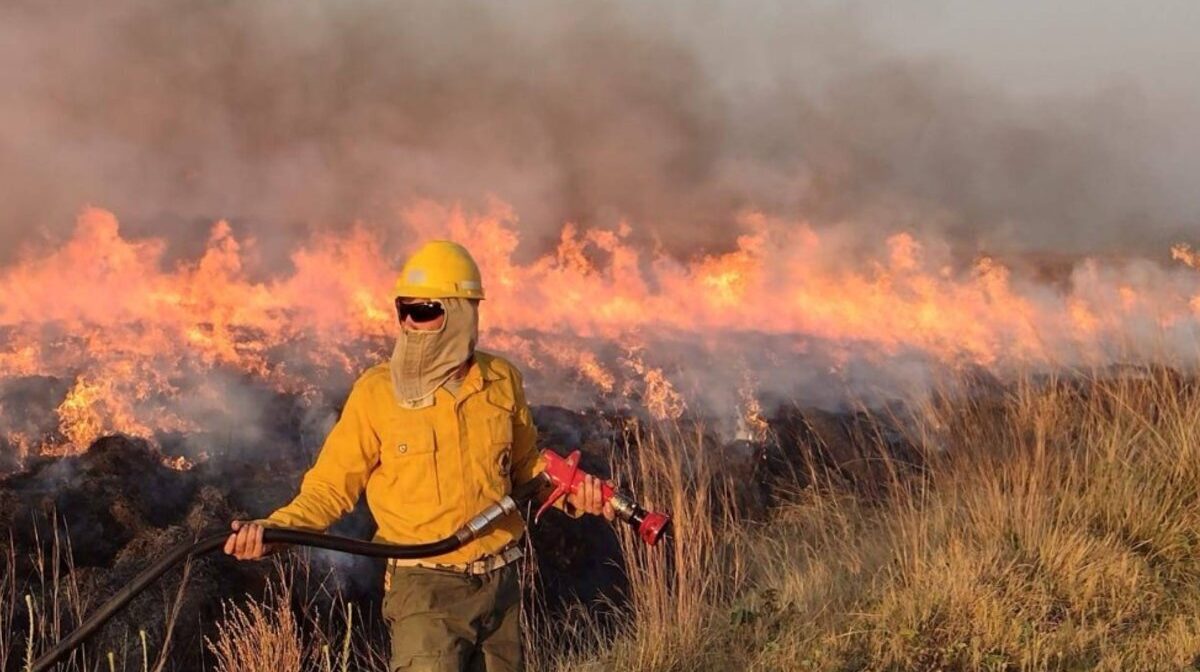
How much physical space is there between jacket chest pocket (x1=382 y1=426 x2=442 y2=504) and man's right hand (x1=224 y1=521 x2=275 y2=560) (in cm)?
52

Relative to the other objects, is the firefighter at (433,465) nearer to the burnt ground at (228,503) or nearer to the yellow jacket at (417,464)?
the yellow jacket at (417,464)

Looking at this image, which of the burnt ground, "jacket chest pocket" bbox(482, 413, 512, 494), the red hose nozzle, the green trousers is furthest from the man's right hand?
the burnt ground

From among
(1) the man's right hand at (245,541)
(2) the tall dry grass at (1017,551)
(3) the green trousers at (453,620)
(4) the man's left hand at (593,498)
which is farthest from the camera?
(2) the tall dry grass at (1017,551)

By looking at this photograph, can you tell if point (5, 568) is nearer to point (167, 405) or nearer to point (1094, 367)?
point (167, 405)

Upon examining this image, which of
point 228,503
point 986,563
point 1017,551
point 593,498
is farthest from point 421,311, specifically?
point 228,503

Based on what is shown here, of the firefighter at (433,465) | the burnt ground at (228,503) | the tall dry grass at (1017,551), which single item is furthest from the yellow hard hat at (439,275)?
the burnt ground at (228,503)

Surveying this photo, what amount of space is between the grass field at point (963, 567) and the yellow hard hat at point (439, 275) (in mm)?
1160

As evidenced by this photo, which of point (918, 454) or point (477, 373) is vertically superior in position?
point (477, 373)

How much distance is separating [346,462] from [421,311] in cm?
56

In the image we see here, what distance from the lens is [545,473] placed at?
9.84ft

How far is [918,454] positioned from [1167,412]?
153 centimetres

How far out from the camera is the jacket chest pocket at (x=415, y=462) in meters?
2.79

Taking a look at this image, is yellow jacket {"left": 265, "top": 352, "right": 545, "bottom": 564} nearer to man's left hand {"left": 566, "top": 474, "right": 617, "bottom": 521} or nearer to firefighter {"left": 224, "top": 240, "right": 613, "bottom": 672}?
firefighter {"left": 224, "top": 240, "right": 613, "bottom": 672}

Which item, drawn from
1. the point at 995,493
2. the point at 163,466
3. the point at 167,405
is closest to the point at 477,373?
the point at 995,493
